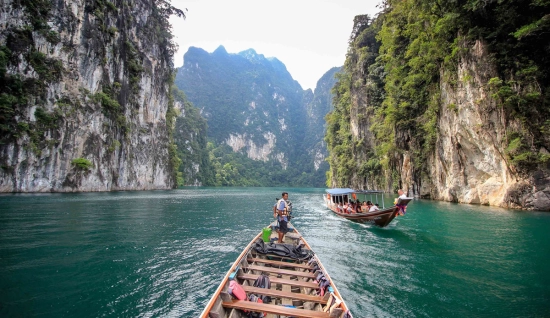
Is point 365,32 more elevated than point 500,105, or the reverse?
point 365,32

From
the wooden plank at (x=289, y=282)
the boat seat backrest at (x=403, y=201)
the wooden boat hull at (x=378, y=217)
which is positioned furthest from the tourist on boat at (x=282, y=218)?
the wooden boat hull at (x=378, y=217)

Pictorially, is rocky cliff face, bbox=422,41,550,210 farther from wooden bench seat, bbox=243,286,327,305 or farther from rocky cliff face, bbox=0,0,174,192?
rocky cliff face, bbox=0,0,174,192

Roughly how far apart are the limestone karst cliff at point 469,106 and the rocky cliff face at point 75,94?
36949 mm

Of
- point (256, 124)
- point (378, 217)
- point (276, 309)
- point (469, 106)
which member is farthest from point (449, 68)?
point (256, 124)

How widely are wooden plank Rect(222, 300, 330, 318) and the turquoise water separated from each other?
5.17 ft

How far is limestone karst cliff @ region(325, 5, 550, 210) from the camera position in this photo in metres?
16.4

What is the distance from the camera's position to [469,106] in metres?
20.4

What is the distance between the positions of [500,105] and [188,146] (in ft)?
290

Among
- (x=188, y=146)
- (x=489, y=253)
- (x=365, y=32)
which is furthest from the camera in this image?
(x=188, y=146)

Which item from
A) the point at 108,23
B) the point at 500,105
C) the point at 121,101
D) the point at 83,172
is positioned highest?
the point at 108,23

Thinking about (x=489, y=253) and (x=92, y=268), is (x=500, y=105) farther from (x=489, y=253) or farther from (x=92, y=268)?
(x=92, y=268)

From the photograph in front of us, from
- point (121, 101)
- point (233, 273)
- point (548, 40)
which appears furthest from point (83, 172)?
point (548, 40)

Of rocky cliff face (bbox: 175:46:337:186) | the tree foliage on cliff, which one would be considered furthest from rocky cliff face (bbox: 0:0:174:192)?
rocky cliff face (bbox: 175:46:337:186)

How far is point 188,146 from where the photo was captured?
93938mm
